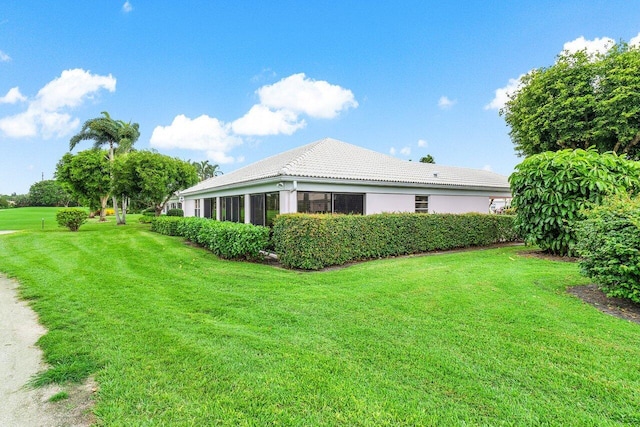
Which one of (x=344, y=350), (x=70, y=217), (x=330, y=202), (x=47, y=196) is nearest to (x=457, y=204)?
(x=330, y=202)

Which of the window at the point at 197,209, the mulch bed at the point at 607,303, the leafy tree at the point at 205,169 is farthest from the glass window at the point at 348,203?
the leafy tree at the point at 205,169

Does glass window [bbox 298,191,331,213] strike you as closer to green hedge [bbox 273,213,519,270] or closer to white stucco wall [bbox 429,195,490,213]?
green hedge [bbox 273,213,519,270]

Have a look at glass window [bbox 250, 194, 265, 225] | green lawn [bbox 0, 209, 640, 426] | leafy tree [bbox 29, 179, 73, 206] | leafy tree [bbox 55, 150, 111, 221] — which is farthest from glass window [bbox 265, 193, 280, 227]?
leafy tree [bbox 29, 179, 73, 206]

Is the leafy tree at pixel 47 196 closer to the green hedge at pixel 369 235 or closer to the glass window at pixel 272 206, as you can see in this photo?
the glass window at pixel 272 206

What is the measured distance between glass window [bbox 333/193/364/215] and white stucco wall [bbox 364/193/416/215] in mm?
255

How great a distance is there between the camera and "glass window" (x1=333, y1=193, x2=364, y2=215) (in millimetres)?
12031

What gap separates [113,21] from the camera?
46.3 feet

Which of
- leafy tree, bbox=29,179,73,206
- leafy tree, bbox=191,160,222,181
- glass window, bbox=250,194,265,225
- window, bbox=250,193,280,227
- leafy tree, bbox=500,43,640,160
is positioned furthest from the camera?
leafy tree, bbox=191,160,222,181

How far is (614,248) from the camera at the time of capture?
4.91m

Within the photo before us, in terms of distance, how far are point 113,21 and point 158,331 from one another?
1617 cm

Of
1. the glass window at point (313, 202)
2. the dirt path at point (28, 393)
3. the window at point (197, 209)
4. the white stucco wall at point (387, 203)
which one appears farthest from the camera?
the window at point (197, 209)

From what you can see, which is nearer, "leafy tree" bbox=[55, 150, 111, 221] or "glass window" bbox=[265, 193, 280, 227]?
"glass window" bbox=[265, 193, 280, 227]

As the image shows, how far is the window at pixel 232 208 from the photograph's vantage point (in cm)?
1489

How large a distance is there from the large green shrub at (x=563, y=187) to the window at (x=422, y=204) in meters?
4.69
